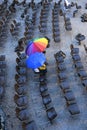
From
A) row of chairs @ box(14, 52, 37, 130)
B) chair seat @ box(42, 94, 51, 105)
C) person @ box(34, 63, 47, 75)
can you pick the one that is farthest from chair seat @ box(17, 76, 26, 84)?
chair seat @ box(42, 94, 51, 105)

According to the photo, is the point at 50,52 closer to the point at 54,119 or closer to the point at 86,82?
the point at 86,82

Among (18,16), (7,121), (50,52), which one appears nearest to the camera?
(7,121)

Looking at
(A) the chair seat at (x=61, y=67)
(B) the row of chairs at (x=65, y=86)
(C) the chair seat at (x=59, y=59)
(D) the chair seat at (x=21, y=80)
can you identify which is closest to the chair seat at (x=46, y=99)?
(B) the row of chairs at (x=65, y=86)

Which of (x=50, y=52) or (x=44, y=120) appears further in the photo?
(x=50, y=52)

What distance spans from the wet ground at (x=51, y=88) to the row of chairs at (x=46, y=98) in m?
0.35

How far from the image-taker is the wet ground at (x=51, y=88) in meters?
15.8

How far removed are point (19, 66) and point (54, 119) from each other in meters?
4.97

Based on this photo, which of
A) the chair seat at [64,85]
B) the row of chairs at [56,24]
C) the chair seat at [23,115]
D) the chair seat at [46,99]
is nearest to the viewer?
the chair seat at [23,115]

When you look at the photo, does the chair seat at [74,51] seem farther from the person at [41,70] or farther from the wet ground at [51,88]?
the person at [41,70]

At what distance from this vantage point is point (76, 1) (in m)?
29.8

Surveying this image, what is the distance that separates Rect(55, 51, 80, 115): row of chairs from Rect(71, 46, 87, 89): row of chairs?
0.74m

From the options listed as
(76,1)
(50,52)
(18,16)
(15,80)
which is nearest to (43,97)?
(15,80)

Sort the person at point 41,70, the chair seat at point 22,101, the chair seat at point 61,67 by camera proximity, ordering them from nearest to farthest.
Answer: the chair seat at point 22,101
the person at point 41,70
the chair seat at point 61,67

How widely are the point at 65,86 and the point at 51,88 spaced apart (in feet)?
3.73
